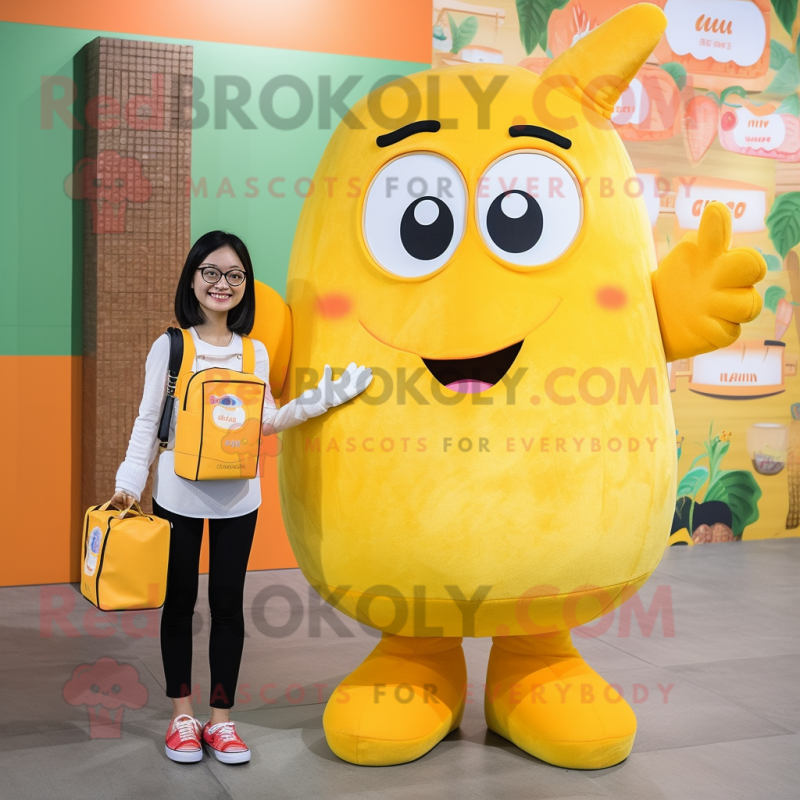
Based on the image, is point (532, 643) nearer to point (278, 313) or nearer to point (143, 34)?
point (278, 313)

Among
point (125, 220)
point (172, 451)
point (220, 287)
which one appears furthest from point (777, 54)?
point (172, 451)

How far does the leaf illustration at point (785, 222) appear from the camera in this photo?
5840 mm

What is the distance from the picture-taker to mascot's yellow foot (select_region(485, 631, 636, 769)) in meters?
2.53

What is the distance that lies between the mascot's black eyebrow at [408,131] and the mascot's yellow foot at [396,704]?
49.4 inches

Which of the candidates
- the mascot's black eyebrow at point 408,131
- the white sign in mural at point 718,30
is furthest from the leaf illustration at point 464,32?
the mascot's black eyebrow at point 408,131

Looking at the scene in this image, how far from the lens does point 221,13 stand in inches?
178

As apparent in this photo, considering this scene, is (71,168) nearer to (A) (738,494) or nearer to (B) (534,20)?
(B) (534,20)

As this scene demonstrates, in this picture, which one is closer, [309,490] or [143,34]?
[309,490]

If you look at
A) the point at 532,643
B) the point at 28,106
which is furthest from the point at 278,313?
the point at 28,106

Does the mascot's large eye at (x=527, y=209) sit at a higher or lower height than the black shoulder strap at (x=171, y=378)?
higher

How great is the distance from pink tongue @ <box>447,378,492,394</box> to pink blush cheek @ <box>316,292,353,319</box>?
319 mm

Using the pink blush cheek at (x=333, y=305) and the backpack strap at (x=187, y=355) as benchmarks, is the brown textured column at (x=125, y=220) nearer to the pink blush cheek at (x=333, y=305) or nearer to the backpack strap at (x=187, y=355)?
the backpack strap at (x=187, y=355)

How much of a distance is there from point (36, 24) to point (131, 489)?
2.67 metres

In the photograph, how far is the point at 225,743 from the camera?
8.37ft
